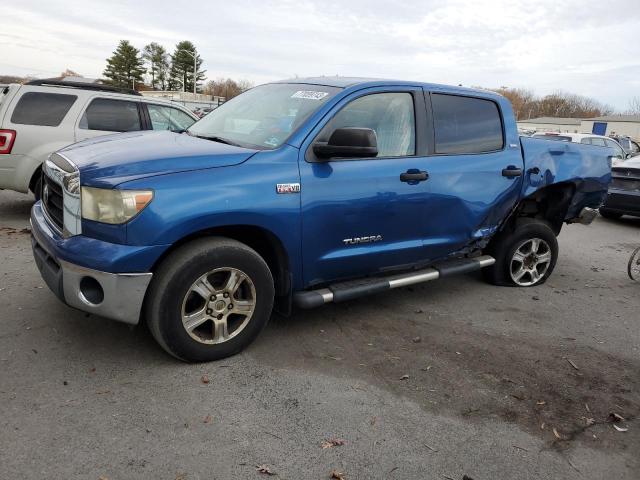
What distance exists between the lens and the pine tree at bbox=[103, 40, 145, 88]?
99062mm

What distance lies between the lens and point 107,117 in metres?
7.64

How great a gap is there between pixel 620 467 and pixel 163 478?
2354 mm

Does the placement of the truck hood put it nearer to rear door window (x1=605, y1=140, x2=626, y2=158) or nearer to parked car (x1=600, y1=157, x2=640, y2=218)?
parked car (x1=600, y1=157, x2=640, y2=218)

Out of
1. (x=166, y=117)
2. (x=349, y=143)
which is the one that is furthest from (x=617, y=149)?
(x=349, y=143)

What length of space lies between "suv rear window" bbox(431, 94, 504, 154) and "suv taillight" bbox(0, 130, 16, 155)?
5495 millimetres

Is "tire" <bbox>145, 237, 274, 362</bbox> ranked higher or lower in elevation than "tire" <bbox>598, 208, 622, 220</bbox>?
higher

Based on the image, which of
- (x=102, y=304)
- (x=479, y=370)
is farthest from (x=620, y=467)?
(x=102, y=304)

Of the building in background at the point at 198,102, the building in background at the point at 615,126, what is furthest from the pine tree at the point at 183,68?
the building in background at the point at 615,126

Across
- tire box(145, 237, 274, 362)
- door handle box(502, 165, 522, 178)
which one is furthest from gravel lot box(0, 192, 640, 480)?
door handle box(502, 165, 522, 178)

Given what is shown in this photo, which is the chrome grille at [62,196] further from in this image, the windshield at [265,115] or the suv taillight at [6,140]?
the suv taillight at [6,140]

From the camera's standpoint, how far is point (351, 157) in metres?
3.78

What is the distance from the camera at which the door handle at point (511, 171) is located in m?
4.82

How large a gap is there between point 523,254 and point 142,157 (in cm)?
406

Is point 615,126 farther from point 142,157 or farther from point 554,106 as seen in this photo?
point 142,157
